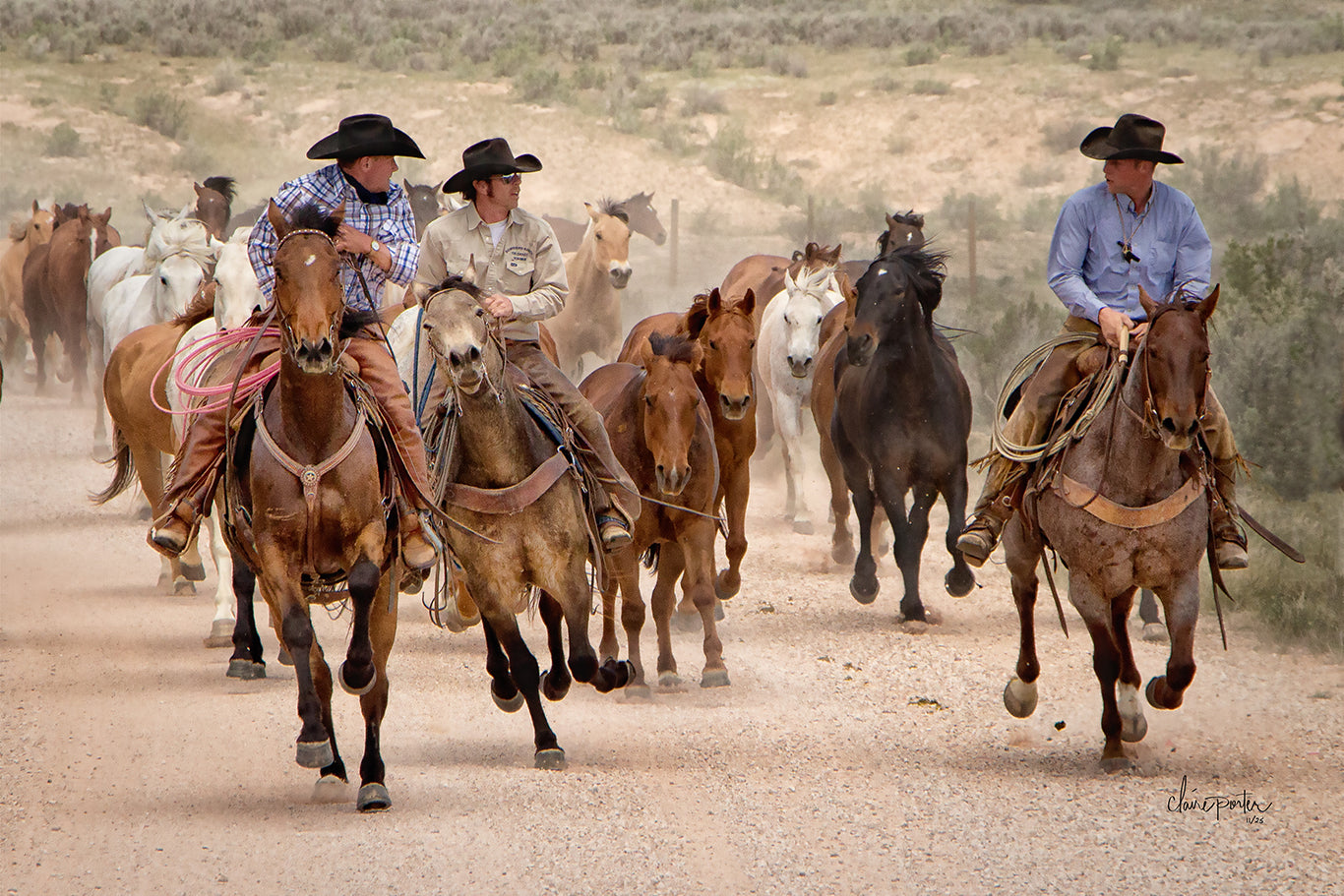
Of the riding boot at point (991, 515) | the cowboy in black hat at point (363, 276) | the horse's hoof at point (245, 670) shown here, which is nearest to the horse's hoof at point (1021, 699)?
the riding boot at point (991, 515)

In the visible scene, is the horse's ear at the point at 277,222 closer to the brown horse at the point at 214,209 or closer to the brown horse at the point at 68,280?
the brown horse at the point at 214,209

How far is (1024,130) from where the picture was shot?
38.3 metres

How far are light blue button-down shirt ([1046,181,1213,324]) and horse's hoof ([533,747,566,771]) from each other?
3.44m

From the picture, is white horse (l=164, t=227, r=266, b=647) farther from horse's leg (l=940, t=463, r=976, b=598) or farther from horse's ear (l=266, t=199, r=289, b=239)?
horse's leg (l=940, t=463, r=976, b=598)

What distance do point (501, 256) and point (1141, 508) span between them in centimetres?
359

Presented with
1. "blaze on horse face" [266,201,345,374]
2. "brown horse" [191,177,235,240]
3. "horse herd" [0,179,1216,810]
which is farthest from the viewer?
"brown horse" [191,177,235,240]

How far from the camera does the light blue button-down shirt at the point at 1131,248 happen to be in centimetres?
809

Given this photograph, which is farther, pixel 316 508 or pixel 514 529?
pixel 514 529

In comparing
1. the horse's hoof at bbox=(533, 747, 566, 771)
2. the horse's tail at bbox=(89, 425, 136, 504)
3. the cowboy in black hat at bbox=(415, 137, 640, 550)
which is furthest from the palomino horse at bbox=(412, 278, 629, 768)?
the horse's tail at bbox=(89, 425, 136, 504)

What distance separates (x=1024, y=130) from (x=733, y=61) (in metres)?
11.6

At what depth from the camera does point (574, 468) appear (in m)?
7.72

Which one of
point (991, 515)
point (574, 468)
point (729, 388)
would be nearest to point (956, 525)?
point (729, 388)

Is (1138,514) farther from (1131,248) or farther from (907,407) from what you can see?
(907,407)

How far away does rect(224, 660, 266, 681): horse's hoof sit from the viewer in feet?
30.6
